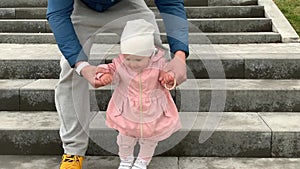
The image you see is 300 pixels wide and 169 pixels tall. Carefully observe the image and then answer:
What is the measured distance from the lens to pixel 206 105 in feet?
13.3

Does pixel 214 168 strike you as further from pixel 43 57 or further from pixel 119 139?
pixel 43 57

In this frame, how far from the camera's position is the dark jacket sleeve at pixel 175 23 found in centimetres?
290

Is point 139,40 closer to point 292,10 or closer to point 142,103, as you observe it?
point 142,103

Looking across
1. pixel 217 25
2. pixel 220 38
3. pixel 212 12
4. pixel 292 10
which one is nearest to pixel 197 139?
pixel 220 38

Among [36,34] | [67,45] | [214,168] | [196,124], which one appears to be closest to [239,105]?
[196,124]

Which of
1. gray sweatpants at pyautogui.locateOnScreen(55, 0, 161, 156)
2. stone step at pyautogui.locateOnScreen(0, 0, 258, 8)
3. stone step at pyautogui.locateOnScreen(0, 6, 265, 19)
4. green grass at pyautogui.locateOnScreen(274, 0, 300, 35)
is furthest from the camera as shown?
stone step at pyautogui.locateOnScreen(0, 0, 258, 8)

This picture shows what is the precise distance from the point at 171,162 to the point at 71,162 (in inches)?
27.9

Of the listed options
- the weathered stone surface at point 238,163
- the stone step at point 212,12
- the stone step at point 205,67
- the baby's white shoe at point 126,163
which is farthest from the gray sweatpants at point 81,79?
the stone step at point 212,12

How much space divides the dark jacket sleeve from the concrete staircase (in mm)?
673

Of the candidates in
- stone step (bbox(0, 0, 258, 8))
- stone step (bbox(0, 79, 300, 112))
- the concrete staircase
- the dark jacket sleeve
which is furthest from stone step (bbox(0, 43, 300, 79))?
stone step (bbox(0, 0, 258, 8))

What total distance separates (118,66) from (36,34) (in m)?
3.41

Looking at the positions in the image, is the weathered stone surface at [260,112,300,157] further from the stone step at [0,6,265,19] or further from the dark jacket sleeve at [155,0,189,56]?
the stone step at [0,6,265,19]

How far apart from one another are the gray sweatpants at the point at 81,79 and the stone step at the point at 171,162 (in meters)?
0.26

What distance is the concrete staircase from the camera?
3.54 meters
